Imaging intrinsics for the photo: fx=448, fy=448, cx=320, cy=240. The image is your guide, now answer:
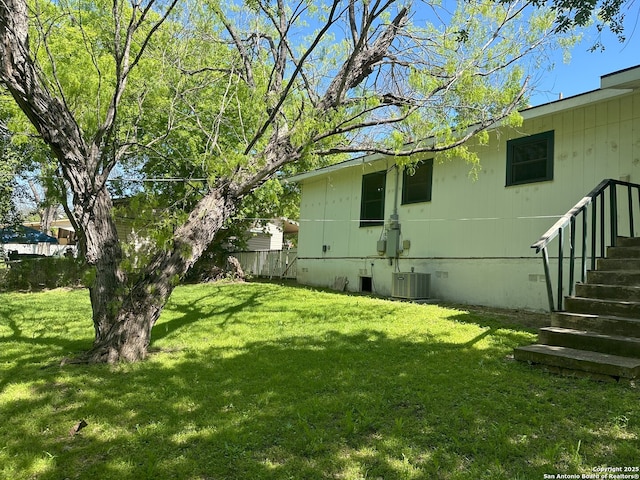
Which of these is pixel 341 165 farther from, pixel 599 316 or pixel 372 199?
pixel 599 316

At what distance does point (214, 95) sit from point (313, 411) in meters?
6.21

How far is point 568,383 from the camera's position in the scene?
12.5 ft

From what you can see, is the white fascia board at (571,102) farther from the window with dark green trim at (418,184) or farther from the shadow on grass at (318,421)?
the shadow on grass at (318,421)

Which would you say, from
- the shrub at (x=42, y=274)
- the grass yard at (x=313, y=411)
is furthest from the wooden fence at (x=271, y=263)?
the grass yard at (x=313, y=411)

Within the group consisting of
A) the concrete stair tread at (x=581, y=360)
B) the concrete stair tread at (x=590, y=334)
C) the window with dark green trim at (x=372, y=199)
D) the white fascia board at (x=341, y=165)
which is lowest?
the concrete stair tread at (x=581, y=360)

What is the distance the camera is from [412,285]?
9.47 metres

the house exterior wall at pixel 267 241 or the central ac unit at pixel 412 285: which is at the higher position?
the house exterior wall at pixel 267 241

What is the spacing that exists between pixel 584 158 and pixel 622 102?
3.14ft

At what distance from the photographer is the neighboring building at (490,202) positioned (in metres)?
7.12

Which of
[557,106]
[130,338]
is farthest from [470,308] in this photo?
[130,338]

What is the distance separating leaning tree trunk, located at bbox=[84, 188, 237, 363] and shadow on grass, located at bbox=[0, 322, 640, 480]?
0.93 ft

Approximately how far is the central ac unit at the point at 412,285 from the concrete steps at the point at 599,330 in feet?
14.2

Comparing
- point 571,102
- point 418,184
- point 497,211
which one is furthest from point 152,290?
point 418,184

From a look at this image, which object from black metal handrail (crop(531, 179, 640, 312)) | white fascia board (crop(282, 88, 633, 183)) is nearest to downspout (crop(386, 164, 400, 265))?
white fascia board (crop(282, 88, 633, 183))
